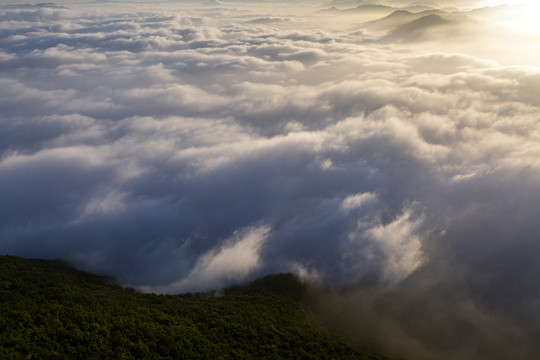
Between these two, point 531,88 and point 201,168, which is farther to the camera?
point 531,88

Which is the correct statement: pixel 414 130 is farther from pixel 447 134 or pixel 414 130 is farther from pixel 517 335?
pixel 517 335

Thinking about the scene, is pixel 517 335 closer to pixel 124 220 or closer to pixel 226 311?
pixel 226 311

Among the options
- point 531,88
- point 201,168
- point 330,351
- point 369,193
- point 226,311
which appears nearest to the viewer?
point 330,351

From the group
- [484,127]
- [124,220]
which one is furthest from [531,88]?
[124,220]

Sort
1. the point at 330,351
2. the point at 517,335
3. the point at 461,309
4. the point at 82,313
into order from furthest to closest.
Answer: the point at 461,309
the point at 517,335
the point at 330,351
the point at 82,313

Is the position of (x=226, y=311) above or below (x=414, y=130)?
A: below

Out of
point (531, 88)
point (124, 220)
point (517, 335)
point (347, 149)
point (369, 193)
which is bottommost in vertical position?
point (517, 335)

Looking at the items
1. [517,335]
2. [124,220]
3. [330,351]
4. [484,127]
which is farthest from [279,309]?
[484,127]
